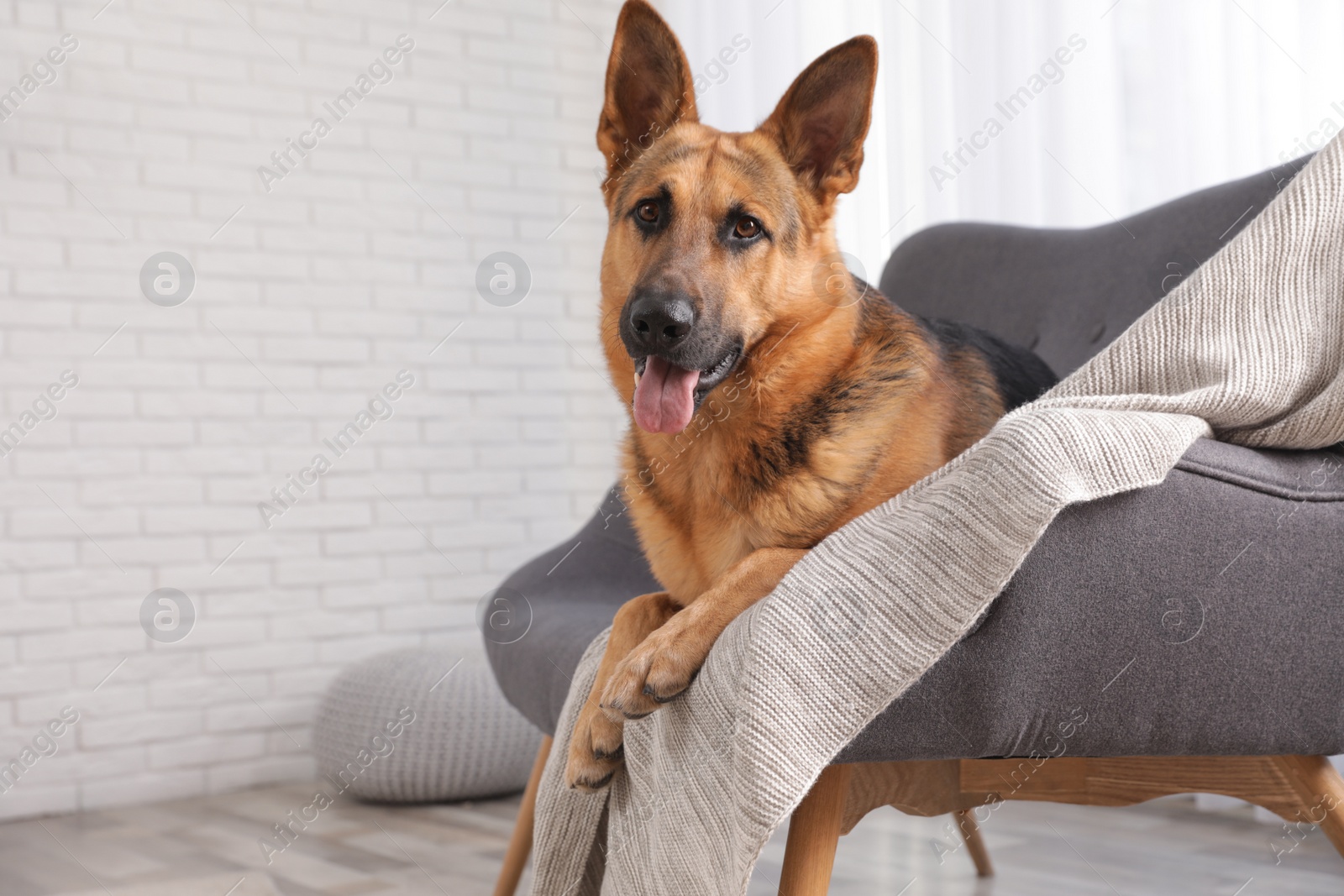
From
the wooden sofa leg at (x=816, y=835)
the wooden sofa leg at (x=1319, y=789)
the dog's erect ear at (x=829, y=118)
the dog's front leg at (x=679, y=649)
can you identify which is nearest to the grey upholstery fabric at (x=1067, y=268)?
the dog's erect ear at (x=829, y=118)

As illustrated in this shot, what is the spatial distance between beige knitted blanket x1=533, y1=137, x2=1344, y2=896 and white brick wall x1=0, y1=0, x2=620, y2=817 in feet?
7.66

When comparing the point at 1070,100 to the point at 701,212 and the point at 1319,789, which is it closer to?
the point at 701,212

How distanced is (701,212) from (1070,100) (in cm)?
158

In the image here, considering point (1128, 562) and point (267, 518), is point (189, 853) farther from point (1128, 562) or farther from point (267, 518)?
point (1128, 562)

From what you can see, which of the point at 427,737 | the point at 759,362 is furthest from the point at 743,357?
the point at 427,737

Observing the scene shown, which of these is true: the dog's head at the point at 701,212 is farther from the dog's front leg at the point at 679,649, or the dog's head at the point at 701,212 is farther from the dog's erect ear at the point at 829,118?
the dog's front leg at the point at 679,649

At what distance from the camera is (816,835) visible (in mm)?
1104

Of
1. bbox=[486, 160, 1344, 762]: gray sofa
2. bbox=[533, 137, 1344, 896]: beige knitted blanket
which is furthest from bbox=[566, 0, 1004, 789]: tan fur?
bbox=[486, 160, 1344, 762]: gray sofa

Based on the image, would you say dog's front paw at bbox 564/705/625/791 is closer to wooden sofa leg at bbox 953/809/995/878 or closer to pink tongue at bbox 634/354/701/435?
pink tongue at bbox 634/354/701/435

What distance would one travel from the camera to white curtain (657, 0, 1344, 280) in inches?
91.7

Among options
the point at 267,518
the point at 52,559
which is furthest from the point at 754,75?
the point at 52,559

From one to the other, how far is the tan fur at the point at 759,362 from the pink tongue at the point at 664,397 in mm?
73

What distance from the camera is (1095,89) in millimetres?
2623

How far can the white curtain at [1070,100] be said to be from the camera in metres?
2.33
